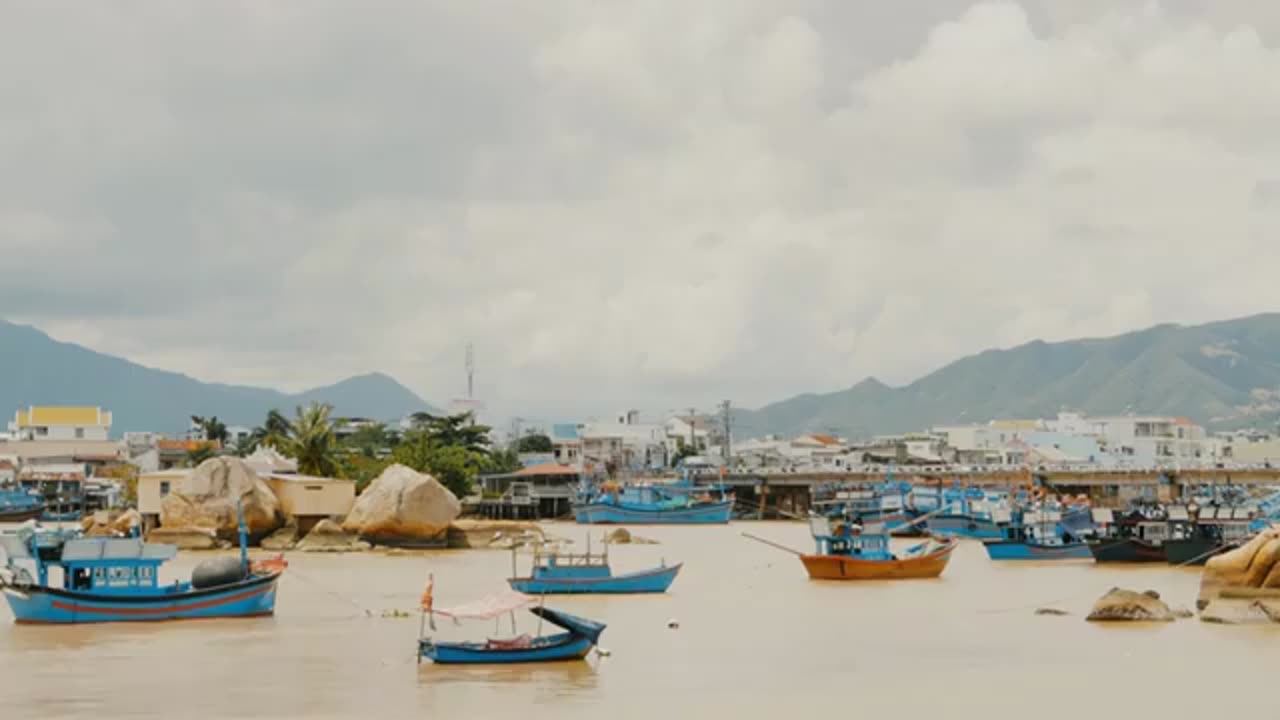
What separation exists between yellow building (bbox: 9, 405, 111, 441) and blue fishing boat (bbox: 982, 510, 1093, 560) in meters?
104

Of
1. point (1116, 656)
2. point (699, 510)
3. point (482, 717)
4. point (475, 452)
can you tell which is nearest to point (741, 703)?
point (482, 717)

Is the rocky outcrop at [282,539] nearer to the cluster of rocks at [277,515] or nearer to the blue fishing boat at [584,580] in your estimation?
the cluster of rocks at [277,515]

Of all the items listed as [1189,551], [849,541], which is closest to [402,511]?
[849,541]

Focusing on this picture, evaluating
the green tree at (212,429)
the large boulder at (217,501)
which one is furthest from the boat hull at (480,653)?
the green tree at (212,429)

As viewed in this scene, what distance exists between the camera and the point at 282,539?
60625 mm

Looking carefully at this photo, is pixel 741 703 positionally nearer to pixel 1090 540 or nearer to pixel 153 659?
pixel 153 659

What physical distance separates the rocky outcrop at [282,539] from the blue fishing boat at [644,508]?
37.0 m

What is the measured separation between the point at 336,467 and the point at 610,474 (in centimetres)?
6090

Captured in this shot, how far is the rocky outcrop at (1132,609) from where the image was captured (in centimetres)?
3372

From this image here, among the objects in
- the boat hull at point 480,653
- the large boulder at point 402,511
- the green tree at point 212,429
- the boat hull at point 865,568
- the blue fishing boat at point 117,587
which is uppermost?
the green tree at point 212,429

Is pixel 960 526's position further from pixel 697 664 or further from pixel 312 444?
pixel 697 664

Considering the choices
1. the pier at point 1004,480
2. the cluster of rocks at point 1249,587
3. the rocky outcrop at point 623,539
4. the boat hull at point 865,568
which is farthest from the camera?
the pier at point 1004,480

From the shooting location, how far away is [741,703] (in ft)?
78.8

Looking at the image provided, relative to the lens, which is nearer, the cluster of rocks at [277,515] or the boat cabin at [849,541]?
the boat cabin at [849,541]
